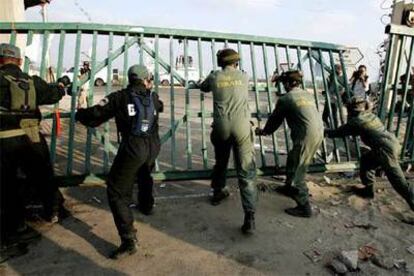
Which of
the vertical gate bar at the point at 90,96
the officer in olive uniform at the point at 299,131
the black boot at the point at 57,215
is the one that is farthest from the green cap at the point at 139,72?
the black boot at the point at 57,215

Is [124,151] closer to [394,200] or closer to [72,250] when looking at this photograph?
[72,250]

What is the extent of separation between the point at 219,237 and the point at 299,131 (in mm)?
1695

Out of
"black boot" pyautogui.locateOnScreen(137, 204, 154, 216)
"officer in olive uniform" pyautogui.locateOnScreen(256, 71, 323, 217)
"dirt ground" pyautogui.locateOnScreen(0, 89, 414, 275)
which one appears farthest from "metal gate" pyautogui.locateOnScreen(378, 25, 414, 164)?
"black boot" pyautogui.locateOnScreen(137, 204, 154, 216)

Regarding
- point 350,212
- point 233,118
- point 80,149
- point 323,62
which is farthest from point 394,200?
point 80,149

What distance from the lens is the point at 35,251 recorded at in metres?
4.27

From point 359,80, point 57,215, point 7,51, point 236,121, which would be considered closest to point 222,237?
point 236,121

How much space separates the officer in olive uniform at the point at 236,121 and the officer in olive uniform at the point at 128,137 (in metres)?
0.89

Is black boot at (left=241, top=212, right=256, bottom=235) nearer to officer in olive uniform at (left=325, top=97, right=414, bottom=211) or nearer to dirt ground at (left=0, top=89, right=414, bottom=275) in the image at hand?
dirt ground at (left=0, top=89, right=414, bottom=275)

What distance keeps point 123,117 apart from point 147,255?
1462 mm

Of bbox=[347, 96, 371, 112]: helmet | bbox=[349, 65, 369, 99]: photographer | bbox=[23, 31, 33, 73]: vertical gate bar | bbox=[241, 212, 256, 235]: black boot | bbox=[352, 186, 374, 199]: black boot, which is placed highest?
bbox=[349, 65, 369, 99]: photographer

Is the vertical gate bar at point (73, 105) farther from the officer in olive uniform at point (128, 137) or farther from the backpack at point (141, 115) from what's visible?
the backpack at point (141, 115)

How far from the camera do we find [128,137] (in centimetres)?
422

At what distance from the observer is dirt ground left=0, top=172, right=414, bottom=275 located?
400cm

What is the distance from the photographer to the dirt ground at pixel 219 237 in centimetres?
400
